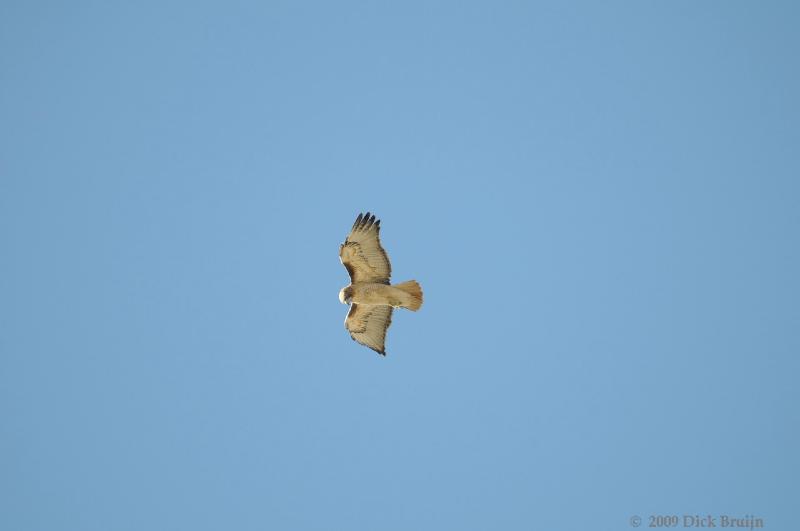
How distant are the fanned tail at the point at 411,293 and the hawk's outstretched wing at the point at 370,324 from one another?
1.00 metres

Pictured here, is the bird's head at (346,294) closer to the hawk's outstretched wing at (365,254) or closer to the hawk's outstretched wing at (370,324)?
the hawk's outstretched wing at (365,254)

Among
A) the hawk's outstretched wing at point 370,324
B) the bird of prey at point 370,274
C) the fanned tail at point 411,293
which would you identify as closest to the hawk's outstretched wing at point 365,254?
the bird of prey at point 370,274

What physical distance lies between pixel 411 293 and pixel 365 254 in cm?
119

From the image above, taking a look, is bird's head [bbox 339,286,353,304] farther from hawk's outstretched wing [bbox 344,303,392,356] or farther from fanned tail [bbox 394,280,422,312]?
fanned tail [bbox 394,280,422,312]

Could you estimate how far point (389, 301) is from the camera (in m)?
15.9

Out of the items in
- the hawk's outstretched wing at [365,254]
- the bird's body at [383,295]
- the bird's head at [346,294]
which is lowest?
the bird's head at [346,294]

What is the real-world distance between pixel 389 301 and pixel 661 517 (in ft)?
30.2

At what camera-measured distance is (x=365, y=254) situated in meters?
15.7

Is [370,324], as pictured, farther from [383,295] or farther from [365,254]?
[365,254]

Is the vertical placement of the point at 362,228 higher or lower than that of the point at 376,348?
higher

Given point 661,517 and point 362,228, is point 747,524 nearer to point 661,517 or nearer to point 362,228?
point 661,517

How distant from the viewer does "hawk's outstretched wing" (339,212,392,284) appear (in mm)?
15523

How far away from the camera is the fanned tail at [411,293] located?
15555mm

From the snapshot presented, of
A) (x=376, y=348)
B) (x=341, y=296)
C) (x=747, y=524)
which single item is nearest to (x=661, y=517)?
(x=747, y=524)
